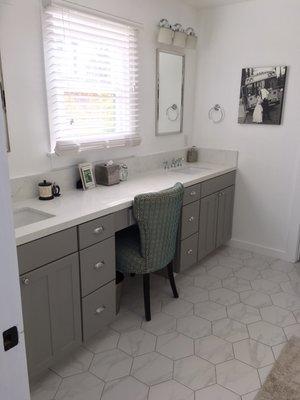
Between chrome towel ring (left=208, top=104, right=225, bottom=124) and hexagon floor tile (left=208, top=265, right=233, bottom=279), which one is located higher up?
chrome towel ring (left=208, top=104, right=225, bottom=124)

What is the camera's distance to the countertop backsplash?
6.91 ft

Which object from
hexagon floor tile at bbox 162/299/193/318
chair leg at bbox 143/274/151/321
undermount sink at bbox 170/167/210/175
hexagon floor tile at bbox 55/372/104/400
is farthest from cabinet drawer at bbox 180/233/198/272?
hexagon floor tile at bbox 55/372/104/400

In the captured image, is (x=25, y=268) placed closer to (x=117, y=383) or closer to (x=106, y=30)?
(x=117, y=383)

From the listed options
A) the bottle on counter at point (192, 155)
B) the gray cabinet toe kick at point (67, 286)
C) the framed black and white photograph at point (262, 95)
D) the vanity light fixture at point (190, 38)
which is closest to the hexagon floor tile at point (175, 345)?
the gray cabinet toe kick at point (67, 286)

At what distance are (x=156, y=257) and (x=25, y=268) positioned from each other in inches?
37.7

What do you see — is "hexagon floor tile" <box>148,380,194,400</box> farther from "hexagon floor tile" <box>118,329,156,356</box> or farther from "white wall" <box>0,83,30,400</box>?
"white wall" <box>0,83,30,400</box>

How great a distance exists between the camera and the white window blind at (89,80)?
2150mm

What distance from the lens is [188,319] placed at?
7.83ft

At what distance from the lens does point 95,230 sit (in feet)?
6.23

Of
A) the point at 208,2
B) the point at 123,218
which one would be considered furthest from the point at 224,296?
the point at 208,2

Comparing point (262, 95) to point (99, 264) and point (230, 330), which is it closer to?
point (230, 330)

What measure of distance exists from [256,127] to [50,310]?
8.18 ft

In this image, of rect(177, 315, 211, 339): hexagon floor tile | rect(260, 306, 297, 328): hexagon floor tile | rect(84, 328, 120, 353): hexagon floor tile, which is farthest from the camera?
rect(260, 306, 297, 328): hexagon floor tile

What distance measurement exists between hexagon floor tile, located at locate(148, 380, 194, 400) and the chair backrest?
70cm
